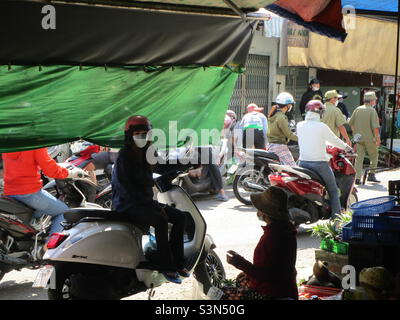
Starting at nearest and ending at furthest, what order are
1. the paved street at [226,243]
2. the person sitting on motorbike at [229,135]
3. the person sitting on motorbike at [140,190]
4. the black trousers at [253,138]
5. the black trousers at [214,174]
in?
the person sitting on motorbike at [140,190]
the paved street at [226,243]
the black trousers at [214,174]
the black trousers at [253,138]
the person sitting on motorbike at [229,135]

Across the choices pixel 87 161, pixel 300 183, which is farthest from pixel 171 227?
pixel 87 161

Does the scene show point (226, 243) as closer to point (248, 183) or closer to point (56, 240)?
point (248, 183)

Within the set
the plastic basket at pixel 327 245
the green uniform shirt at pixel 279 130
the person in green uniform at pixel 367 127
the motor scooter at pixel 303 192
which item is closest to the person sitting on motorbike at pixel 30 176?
the plastic basket at pixel 327 245

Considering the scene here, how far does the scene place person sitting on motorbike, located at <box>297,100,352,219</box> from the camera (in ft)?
26.5

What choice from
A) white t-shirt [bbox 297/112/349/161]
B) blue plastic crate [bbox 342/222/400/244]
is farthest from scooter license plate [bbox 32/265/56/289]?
white t-shirt [bbox 297/112/349/161]

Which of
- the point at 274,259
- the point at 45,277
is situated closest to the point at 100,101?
the point at 45,277

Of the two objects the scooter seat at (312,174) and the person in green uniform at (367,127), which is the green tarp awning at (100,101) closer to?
the scooter seat at (312,174)

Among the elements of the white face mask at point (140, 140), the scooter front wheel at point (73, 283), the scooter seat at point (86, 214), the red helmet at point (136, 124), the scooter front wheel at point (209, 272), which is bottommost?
the scooter front wheel at point (209, 272)

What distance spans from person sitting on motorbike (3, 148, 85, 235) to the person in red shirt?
2.58 metres

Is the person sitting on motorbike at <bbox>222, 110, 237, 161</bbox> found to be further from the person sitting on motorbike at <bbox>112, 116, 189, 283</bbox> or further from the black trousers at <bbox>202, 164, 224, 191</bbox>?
the person sitting on motorbike at <bbox>112, 116, 189, 283</bbox>

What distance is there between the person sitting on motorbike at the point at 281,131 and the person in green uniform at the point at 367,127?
12.6 feet

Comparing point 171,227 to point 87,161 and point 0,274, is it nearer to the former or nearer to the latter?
point 0,274

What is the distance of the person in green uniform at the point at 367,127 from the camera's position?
1291cm

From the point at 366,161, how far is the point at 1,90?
40.8 ft
